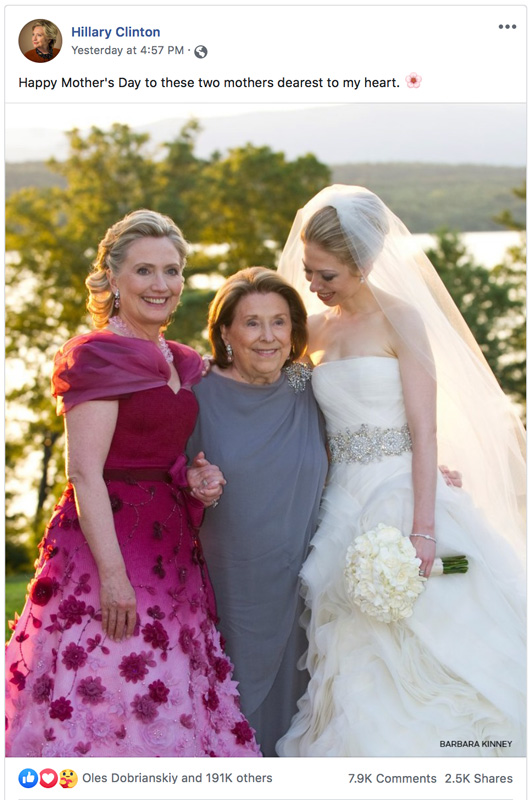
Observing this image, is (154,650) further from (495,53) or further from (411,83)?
(495,53)

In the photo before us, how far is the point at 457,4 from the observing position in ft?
11.9

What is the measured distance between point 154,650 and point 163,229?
1.55 meters

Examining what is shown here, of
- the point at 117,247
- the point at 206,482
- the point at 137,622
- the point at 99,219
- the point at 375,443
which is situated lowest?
the point at 137,622

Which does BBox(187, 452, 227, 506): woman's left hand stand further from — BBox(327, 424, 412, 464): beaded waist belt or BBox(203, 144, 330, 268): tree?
BBox(203, 144, 330, 268): tree

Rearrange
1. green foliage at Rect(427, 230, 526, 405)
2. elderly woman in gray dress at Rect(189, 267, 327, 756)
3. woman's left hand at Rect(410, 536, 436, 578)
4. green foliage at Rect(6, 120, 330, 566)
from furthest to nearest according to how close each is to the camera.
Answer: green foliage at Rect(427, 230, 526, 405) < green foliage at Rect(6, 120, 330, 566) < elderly woman in gray dress at Rect(189, 267, 327, 756) < woman's left hand at Rect(410, 536, 436, 578)

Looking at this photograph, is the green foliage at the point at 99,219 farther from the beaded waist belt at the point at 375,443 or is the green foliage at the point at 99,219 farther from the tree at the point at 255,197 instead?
the beaded waist belt at the point at 375,443

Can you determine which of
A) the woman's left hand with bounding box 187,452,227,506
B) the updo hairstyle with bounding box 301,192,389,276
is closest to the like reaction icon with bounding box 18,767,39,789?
the woman's left hand with bounding box 187,452,227,506

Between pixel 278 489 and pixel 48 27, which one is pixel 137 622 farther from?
pixel 48 27

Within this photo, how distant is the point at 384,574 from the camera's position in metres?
3.39

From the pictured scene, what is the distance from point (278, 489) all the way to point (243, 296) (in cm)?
80

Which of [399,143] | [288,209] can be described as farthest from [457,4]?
[288,209]

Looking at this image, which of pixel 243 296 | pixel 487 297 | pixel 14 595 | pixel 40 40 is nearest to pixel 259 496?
pixel 243 296

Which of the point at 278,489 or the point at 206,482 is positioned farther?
the point at 278,489

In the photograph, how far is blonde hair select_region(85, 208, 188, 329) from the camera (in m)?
3.45
